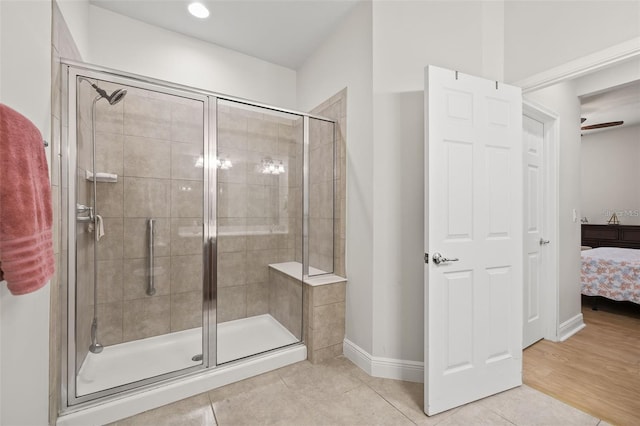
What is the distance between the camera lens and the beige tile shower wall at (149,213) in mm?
2045

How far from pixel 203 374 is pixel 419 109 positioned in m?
2.38

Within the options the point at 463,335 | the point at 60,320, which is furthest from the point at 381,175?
the point at 60,320

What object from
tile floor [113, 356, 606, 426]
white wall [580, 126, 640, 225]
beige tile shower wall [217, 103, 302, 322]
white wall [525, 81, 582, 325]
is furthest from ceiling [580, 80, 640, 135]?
beige tile shower wall [217, 103, 302, 322]

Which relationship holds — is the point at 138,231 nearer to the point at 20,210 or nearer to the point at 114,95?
the point at 114,95

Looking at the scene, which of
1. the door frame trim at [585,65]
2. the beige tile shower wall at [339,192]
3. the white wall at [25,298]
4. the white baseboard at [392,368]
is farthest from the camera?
the beige tile shower wall at [339,192]

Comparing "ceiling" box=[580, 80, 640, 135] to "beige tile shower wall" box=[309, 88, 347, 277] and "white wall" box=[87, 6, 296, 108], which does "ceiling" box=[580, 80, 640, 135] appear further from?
"white wall" box=[87, 6, 296, 108]

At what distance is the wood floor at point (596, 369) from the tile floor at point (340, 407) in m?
0.17

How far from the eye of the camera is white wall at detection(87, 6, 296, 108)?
2.34m

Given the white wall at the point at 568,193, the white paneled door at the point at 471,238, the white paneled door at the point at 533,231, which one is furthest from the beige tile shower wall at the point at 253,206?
the white wall at the point at 568,193

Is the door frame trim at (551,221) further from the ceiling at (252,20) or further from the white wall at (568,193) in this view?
the ceiling at (252,20)

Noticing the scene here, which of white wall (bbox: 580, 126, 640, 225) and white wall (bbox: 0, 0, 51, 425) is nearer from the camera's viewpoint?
white wall (bbox: 0, 0, 51, 425)

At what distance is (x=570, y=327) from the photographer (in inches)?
111

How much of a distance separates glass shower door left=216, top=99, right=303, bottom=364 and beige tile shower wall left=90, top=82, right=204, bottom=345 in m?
0.22

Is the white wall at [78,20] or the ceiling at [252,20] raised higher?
the ceiling at [252,20]
